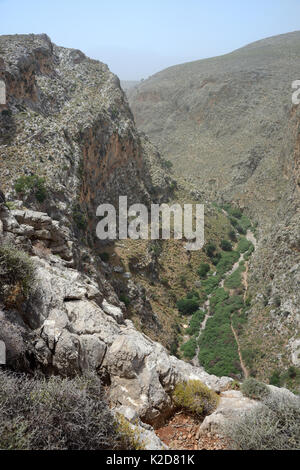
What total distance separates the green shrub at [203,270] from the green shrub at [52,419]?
123 feet

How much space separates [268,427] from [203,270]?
37062 millimetres

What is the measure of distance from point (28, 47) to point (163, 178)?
85.6ft

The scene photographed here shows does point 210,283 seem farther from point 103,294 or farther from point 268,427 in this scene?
point 268,427

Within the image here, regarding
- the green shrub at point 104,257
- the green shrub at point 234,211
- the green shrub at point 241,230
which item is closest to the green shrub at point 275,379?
the green shrub at point 104,257

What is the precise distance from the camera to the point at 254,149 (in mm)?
73625

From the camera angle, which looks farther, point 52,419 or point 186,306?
point 186,306

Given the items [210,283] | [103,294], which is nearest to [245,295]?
[210,283]

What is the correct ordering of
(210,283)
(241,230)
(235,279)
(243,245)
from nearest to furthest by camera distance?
1. (235,279)
2. (210,283)
3. (243,245)
4. (241,230)

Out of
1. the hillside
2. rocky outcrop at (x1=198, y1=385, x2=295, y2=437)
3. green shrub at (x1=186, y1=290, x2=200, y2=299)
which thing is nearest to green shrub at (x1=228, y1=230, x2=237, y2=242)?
the hillside

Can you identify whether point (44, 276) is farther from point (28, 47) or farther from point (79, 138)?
point (28, 47)

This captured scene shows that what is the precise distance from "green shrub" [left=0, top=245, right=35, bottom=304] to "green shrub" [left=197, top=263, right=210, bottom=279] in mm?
35794

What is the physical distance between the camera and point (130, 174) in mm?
44875

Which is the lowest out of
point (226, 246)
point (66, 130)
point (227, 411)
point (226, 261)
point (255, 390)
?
point (226, 261)

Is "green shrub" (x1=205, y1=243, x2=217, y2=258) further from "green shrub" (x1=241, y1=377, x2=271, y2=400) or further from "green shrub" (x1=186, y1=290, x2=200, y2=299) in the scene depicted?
"green shrub" (x1=241, y1=377, x2=271, y2=400)
